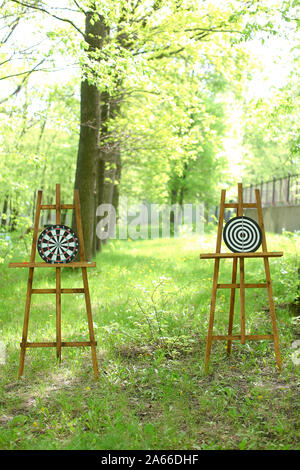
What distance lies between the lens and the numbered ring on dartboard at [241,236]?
545 cm

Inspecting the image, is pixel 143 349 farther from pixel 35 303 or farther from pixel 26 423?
pixel 35 303

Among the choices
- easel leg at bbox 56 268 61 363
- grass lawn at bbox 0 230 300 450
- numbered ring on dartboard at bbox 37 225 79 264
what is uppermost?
numbered ring on dartboard at bbox 37 225 79 264

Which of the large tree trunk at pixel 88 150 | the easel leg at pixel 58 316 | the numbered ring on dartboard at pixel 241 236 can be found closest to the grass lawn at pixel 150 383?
the easel leg at pixel 58 316

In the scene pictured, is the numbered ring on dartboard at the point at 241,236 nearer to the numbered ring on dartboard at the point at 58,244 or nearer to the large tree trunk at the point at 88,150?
the numbered ring on dartboard at the point at 58,244

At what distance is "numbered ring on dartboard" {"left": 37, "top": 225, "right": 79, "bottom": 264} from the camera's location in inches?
205

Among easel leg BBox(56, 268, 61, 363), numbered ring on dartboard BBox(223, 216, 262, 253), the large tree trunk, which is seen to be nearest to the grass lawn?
easel leg BBox(56, 268, 61, 363)

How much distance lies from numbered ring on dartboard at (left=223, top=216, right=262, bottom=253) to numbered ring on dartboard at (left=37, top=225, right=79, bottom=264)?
5.70 feet

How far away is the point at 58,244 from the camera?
523 cm

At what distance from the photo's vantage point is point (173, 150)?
13977mm

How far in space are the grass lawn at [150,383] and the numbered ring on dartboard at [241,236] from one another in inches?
49.6

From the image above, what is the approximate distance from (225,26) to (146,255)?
670 cm

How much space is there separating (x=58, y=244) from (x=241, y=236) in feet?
6.84

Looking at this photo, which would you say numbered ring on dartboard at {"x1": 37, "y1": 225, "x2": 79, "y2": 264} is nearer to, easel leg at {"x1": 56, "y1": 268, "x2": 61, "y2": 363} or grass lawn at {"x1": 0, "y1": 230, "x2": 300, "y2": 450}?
easel leg at {"x1": 56, "y1": 268, "x2": 61, "y2": 363}

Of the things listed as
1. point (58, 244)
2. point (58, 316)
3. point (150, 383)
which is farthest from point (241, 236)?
point (58, 316)
